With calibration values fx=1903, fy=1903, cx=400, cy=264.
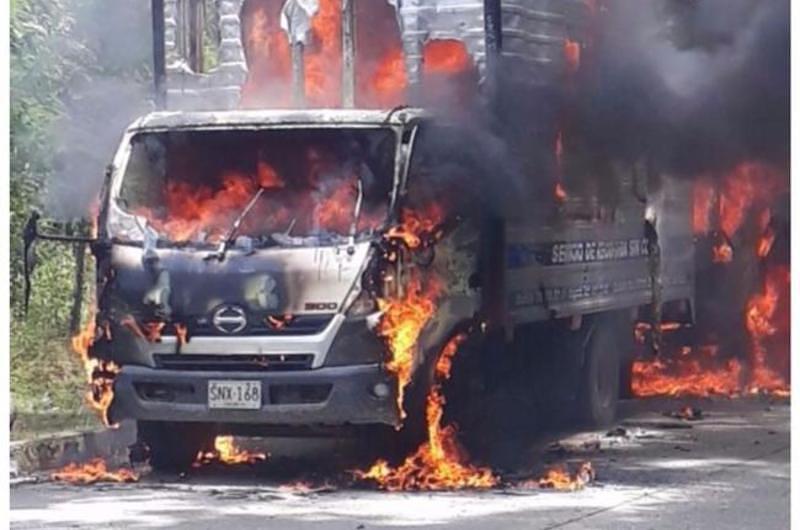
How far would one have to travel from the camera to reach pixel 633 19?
922 cm

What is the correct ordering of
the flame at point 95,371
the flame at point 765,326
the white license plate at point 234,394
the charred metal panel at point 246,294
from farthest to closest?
the flame at point 765,326 < the flame at point 95,371 < the white license plate at point 234,394 < the charred metal panel at point 246,294

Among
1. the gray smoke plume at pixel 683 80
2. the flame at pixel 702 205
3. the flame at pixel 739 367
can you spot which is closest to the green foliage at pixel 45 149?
the gray smoke plume at pixel 683 80

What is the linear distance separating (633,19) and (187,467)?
9.94 ft

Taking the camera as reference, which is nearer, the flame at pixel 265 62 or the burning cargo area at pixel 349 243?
the burning cargo area at pixel 349 243

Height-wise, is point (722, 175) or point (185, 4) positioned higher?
point (185, 4)

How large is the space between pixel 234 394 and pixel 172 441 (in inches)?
20.0

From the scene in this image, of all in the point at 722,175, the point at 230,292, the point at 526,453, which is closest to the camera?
the point at 230,292

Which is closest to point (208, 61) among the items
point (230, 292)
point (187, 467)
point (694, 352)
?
point (230, 292)

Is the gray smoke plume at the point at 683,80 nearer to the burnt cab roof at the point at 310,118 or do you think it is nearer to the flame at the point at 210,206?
the burnt cab roof at the point at 310,118

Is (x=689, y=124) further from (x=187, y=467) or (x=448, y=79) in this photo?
(x=187, y=467)

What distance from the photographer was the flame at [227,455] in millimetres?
8922

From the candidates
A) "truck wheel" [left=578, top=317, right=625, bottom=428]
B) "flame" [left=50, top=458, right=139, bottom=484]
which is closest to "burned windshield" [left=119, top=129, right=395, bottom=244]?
"flame" [left=50, top=458, right=139, bottom=484]

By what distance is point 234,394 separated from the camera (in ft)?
27.8

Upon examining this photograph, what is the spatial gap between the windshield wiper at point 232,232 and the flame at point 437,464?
3.56 ft
